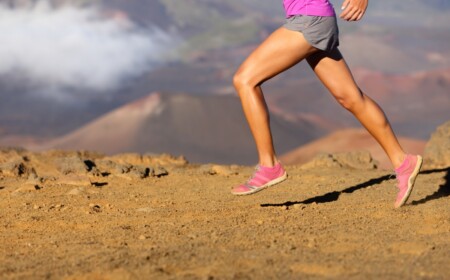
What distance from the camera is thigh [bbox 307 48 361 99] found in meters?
5.40

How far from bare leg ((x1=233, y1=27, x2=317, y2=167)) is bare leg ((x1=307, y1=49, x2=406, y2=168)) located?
0.22 metres

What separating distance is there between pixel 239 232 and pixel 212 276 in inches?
46.2

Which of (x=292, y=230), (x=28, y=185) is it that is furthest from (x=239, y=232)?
(x=28, y=185)

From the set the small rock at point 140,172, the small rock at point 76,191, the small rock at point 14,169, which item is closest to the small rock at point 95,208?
the small rock at point 76,191

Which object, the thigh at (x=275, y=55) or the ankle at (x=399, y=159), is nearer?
the thigh at (x=275, y=55)

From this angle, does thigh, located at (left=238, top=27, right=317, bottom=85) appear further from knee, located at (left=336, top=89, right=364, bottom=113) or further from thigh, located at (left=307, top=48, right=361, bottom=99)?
knee, located at (left=336, top=89, right=364, bottom=113)

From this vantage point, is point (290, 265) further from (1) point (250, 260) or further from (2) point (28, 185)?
(2) point (28, 185)

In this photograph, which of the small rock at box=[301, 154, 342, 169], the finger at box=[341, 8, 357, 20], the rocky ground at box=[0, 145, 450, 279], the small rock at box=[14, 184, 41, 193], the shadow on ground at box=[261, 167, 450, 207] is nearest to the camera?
the rocky ground at box=[0, 145, 450, 279]

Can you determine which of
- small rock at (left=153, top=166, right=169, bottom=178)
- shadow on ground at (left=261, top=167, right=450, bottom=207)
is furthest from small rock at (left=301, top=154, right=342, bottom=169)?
small rock at (left=153, top=166, right=169, bottom=178)

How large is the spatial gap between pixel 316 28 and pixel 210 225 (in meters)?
1.42

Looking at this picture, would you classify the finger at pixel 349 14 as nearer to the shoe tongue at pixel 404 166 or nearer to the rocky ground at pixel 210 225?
the shoe tongue at pixel 404 166

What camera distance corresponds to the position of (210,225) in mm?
5125

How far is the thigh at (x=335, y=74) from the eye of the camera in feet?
17.7

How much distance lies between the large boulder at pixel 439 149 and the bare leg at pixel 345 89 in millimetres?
4345
